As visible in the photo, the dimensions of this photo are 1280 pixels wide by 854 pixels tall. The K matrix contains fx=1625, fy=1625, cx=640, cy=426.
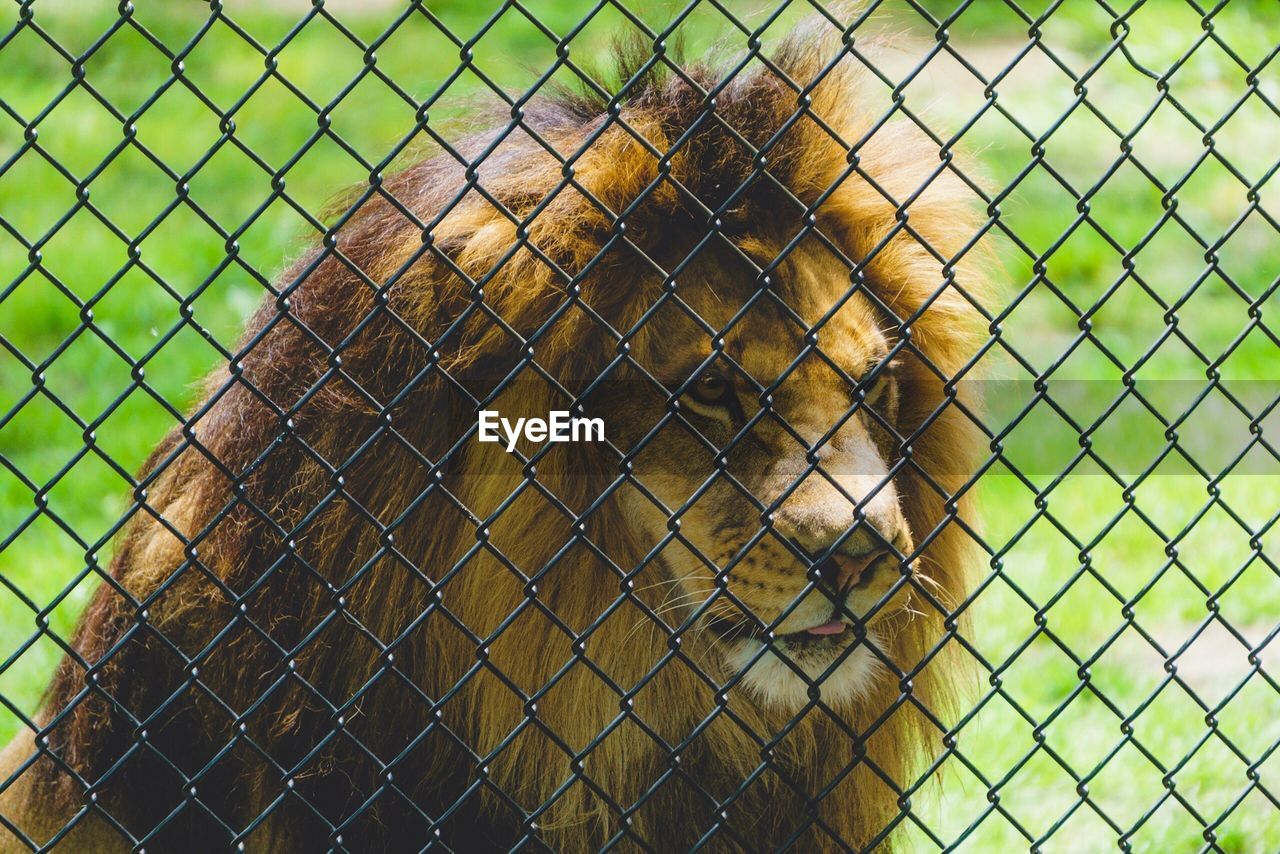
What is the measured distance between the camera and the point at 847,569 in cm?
314

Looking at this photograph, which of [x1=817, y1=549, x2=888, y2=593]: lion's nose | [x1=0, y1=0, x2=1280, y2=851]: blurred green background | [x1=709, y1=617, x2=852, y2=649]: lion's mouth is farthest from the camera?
[x1=0, y1=0, x2=1280, y2=851]: blurred green background

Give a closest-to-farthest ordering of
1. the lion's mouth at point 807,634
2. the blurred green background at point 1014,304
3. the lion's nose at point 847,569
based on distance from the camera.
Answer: the lion's nose at point 847,569, the lion's mouth at point 807,634, the blurred green background at point 1014,304

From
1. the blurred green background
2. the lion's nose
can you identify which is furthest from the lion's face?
the blurred green background

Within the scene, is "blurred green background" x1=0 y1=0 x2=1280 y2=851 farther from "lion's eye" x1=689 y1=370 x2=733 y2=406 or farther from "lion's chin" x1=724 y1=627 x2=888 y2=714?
"lion's eye" x1=689 y1=370 x2=733 y2=406

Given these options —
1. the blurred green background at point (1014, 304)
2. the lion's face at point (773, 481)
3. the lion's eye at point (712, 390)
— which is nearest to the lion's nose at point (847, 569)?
the lion's face at point (773, 481)

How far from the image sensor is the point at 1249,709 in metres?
4.92

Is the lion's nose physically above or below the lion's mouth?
above

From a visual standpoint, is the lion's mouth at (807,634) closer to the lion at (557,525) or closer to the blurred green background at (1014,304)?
the lion at (557,525)

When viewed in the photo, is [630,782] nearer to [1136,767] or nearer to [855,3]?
[855,3]

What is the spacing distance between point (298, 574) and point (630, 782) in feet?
2.72

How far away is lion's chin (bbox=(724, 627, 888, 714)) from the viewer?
10.8 feet

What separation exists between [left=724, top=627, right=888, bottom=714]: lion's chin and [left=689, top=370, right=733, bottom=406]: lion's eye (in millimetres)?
500

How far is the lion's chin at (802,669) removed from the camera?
10.8ft

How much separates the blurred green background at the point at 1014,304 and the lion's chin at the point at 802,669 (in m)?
0.36
